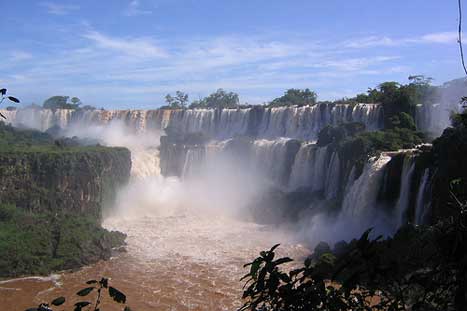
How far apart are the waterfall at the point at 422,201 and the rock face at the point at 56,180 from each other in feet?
52.9

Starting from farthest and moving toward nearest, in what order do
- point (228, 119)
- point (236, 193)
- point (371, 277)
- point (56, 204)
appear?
point (228, 119) → point (236, 193) → point (56, 204) → point (371, 277)

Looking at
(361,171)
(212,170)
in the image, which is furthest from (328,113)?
(361,171)

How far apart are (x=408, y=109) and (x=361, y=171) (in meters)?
9.31

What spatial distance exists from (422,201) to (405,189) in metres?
1.41

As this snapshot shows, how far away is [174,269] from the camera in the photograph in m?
18.0

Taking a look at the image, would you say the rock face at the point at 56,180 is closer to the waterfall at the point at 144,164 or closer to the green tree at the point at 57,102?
the waterfall at the point at 144,164

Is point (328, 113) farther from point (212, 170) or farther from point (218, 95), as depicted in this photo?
point (218, 95)

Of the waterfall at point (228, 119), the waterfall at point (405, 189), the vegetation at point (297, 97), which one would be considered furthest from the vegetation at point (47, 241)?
the vegetation at point (297, 97)

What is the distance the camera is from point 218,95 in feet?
243

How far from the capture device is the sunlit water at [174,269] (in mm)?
14977

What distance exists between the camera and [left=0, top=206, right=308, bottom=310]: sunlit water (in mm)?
14977

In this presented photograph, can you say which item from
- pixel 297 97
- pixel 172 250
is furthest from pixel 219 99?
pixel 172 250

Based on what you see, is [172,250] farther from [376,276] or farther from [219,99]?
[219,99]

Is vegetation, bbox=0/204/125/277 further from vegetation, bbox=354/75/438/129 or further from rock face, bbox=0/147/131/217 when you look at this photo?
vegetation, bbox=354/75/438/129
